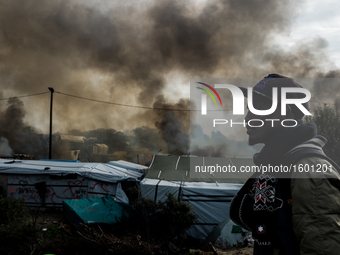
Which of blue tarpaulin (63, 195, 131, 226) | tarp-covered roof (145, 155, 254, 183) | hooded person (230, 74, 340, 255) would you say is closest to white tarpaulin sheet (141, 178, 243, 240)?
tarp-covered roof (145, 155, 254, 183)

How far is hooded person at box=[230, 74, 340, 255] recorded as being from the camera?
1.01 meters

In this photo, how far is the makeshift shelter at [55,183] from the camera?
13.1m

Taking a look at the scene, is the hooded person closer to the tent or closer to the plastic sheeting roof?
the tent

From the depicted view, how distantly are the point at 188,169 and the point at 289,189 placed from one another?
1201 centimetres

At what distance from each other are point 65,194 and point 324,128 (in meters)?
25.5

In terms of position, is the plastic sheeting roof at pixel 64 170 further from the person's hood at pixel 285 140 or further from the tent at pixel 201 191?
the person's hood at pixel 285 140

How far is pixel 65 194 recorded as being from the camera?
1327 cm

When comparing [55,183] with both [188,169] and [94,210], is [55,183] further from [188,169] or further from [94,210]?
[188,169]

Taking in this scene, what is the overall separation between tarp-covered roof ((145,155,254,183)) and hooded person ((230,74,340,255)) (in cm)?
1048

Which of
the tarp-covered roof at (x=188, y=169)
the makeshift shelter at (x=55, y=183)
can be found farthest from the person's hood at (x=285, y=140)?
the makeshift shelter at (x=55, y=183)

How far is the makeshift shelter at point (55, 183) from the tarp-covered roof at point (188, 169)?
166 centimetres

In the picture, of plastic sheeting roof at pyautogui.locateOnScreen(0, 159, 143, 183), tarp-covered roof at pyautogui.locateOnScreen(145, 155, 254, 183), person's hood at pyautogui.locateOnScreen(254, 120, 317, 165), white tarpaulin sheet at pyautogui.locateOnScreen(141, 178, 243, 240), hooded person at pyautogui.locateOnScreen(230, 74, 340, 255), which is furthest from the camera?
plastic sheeting roof at pyautogui.locateOnScreen(0, 159, 143, 183)

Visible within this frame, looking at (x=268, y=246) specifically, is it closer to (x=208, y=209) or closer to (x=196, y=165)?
(x=208, y=209)

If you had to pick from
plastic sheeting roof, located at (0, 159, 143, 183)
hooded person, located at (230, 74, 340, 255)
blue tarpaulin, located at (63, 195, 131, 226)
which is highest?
hooded person, located at (230, 74, 340, 255)
